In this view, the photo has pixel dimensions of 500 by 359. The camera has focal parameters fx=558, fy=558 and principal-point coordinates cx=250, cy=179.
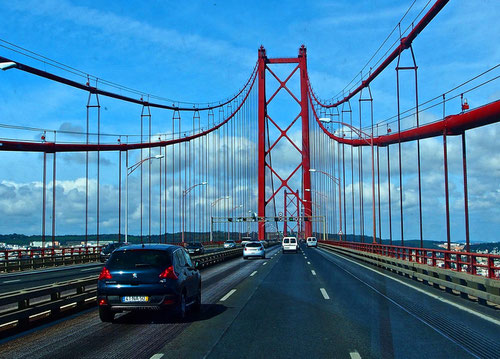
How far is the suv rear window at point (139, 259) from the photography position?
35.6 feet

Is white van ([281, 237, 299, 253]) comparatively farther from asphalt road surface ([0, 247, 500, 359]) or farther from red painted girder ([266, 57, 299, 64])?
red painted girder ([266, 57, 299, 64])

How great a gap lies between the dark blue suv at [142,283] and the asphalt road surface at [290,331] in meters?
0.41

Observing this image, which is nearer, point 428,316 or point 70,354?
point 70,354

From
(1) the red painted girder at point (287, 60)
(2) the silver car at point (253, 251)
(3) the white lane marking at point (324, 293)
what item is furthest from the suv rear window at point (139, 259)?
(1) the red painted girder at point (287, 60)

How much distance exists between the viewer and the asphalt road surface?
7988mm

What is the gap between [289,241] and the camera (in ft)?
185

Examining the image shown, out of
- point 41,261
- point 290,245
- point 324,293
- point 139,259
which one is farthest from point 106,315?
point 290,245

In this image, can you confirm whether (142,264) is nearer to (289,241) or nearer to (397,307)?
(397,307)

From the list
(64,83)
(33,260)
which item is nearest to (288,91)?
(64,83)

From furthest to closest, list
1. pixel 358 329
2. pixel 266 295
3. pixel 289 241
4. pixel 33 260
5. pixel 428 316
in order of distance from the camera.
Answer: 1. pixel 289 241
2. pixel 33 260
3. pixel 266 295
4. pixel 428 316
5. pixel 358 329

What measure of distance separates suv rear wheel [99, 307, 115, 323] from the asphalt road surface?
16 centimetres

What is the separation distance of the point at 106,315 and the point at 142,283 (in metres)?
1.12

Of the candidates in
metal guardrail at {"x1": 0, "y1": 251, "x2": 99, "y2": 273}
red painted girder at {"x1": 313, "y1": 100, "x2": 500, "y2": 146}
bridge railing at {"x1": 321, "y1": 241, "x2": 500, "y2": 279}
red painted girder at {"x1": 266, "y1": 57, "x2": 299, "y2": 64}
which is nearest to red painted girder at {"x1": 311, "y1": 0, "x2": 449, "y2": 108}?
red painted girder at {"x1": 313, "y1": 100, "x2": 500, "y2": 146}

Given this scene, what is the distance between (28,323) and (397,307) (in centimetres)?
804
